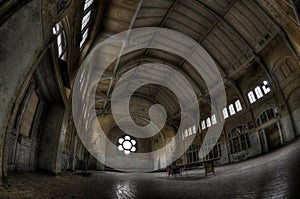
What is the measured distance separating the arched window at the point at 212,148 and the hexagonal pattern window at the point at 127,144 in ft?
39.5

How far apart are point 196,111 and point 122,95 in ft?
30.5

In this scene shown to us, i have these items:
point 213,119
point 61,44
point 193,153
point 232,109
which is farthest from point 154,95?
point 61,44

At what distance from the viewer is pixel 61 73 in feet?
22.9

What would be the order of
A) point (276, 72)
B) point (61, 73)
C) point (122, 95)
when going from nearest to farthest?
point (61, 73) < point (276, 72) < point (122, 95)

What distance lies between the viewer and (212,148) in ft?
62.8

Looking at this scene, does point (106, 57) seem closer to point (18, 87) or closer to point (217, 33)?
point (217, 33)

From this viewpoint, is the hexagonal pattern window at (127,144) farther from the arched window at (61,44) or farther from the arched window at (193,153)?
the arched window at (61,44)

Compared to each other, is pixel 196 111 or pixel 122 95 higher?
pixel 122 95

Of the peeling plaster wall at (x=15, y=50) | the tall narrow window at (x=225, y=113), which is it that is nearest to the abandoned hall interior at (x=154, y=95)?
the peeling plaster wall at (x=15, y=50)

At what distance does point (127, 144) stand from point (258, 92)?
1938cm

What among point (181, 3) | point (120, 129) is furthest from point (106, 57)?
point (120, 129)

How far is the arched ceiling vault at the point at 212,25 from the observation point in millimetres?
11641

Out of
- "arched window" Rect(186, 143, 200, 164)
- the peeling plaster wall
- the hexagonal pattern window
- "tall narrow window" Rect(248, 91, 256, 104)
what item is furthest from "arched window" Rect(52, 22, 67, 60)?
the hexagonal pattern window

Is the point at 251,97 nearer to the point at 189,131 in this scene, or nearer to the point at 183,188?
the point at 189,131
